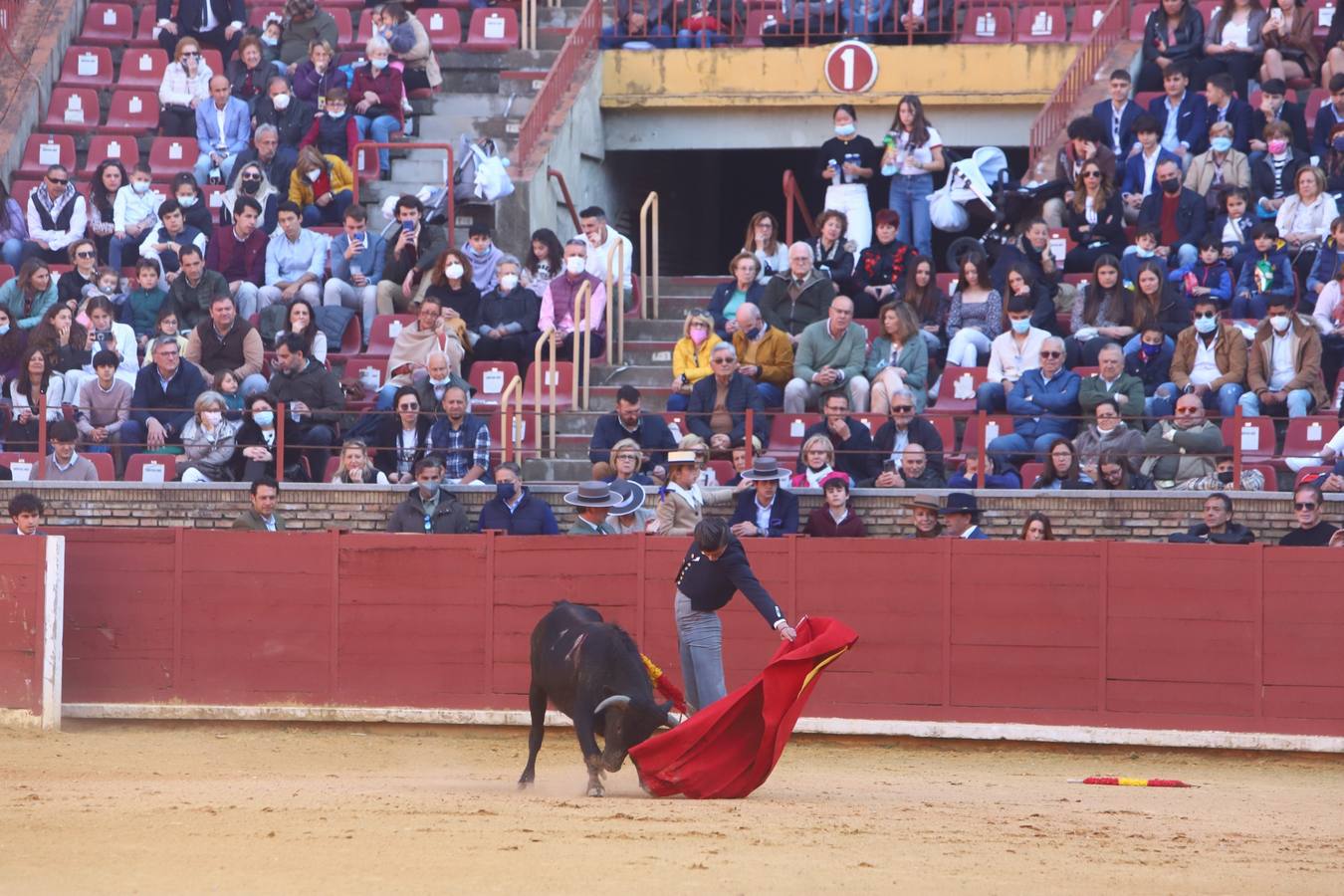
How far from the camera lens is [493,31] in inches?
803

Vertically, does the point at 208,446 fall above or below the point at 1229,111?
Result: below

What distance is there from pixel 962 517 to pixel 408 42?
8.00 meters

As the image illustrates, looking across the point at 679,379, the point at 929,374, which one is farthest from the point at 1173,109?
the point at 679,379

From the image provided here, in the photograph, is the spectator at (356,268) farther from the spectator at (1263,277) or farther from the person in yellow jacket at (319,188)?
the spectator at (1263,277)

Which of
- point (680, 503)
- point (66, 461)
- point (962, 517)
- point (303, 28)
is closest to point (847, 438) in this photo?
point (962, 517)

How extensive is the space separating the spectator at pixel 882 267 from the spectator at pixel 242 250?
15.5ft

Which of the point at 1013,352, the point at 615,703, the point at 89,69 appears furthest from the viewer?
the point at 89,69

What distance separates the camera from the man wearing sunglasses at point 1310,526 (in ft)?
43.4

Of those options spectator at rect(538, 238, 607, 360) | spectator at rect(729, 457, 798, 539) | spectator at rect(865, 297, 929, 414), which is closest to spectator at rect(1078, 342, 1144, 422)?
spectator at rect(865, 297, 929, 414)

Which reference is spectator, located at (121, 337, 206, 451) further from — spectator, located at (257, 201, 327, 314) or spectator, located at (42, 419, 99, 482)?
spectator, located at (257, 201, 327, 314)

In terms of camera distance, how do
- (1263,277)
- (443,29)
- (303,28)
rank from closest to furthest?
(1263,277), (303,28), (443,29)

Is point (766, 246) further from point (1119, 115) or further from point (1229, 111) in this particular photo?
point (1229, 111)

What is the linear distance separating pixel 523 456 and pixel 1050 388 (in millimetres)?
3808

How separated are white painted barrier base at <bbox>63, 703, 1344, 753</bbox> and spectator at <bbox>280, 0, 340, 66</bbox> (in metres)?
7.47
